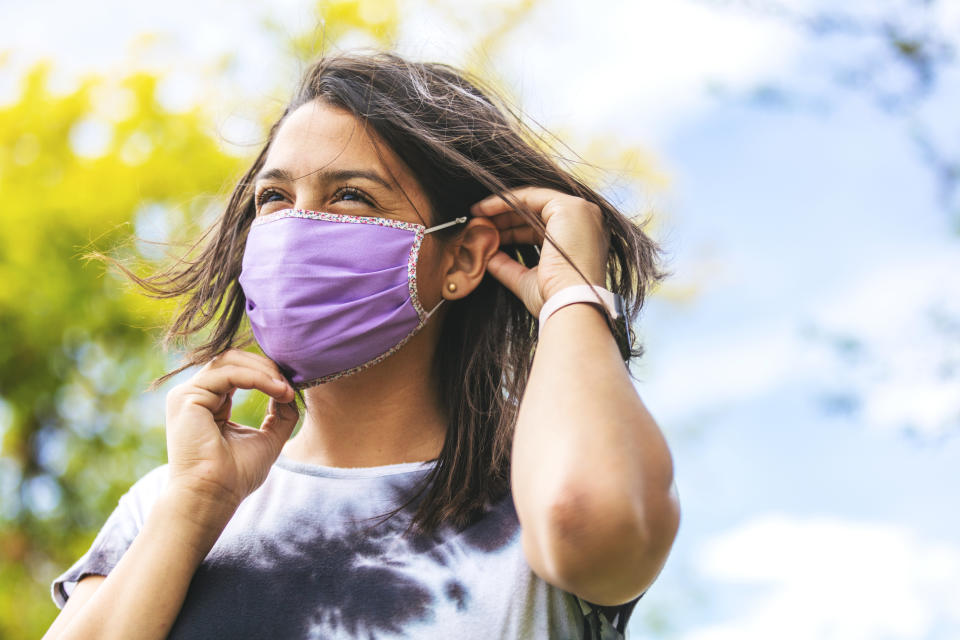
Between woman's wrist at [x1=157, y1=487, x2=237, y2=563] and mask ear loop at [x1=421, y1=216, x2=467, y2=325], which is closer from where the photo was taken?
woman's wrist at [x1=157, y1=487, x2=237, y2=563]

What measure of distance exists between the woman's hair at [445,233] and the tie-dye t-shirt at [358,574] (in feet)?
0.32

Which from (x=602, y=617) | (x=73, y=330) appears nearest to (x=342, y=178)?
(x=602, y=617)

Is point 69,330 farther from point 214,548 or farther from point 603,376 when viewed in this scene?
point 603,376

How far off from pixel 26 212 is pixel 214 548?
9585 millimetres

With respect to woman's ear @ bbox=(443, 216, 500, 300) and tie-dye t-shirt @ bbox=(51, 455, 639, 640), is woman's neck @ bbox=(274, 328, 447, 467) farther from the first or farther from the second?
woman's ear @ bbox=(443, 216, 500, 300)

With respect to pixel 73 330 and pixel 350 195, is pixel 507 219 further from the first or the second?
pixel 73 330

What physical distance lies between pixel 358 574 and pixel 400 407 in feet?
1.75

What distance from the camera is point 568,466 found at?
6.24 ft

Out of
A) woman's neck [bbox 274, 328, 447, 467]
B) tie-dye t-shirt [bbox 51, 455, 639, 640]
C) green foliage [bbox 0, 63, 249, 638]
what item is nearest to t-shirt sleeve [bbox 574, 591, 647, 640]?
tie-dye t-shirt [bbox 51, 455, 639, 640]

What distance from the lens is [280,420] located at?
262cm

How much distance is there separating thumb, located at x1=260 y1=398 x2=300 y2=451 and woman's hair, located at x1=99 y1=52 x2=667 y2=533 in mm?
248

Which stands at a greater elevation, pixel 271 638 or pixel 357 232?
pixel 357 232

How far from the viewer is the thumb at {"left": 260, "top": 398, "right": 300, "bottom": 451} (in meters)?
2.60

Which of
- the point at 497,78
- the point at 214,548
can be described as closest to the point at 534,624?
the point at 214,548
